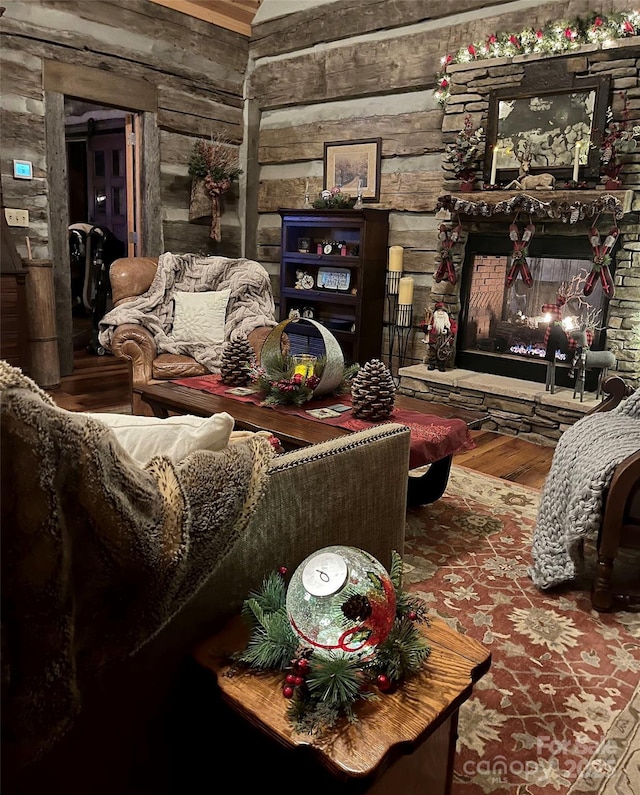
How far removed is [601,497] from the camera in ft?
7.17

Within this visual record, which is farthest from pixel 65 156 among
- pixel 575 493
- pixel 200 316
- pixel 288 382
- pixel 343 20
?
pixel 575 493

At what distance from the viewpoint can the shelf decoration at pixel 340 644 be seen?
3.48ft

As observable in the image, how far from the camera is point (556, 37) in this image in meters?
4.04

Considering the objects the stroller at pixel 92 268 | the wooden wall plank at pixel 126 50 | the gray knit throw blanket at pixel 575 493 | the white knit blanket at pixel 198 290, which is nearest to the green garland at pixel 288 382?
the gray knit throw blanket at pixel 575 493

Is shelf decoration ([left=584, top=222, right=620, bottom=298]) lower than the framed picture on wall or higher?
lower

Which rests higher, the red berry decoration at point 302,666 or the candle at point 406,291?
the candle at point 406,291

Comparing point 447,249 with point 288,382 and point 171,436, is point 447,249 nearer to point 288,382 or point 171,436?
point 288,382

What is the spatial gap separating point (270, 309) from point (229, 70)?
2.81m

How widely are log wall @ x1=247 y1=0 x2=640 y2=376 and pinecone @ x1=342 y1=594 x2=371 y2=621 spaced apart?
412 cm

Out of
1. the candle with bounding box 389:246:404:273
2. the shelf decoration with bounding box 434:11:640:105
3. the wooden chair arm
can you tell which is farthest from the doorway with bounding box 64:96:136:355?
the wooden chair arm

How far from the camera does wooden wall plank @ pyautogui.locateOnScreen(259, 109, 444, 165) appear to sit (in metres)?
4.87

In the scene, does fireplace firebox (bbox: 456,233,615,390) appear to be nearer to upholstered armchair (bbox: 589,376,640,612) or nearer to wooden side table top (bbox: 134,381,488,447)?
wooden side table top (bbox: 134,381,488,447)

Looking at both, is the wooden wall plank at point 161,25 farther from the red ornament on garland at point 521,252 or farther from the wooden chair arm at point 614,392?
the wooden chair arm at point 614,392

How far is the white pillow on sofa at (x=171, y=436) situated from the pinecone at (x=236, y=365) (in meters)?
1.96
